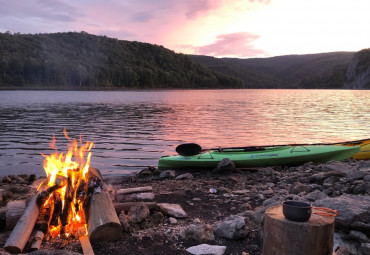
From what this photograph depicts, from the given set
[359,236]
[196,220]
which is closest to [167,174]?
[196,220]

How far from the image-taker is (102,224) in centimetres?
511

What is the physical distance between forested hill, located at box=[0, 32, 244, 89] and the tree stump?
396 ft

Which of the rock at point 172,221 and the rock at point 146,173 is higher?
the rock at point 172,221

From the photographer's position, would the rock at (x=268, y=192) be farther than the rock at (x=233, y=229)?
Yes

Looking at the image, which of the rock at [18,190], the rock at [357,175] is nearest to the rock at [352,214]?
the rock at [357,175]

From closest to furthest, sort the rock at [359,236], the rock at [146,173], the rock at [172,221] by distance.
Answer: the rock at [359,236] < the rock at [172,221] < the rock at [146,173]

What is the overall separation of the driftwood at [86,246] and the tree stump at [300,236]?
8.02 feet

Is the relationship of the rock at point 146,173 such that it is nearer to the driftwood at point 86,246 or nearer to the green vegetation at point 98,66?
the driftwood at point 86,246

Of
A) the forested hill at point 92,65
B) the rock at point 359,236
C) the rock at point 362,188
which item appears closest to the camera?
the rock at point 359,236

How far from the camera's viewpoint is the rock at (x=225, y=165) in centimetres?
1141

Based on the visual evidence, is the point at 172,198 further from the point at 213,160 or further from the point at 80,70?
the point at 80,70

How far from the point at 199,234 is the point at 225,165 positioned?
631cm

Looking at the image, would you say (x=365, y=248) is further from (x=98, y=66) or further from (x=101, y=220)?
(x=98, y=66)

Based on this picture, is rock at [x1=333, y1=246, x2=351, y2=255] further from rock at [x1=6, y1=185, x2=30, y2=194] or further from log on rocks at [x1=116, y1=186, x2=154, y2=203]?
rock at [x1=6, y1=185, x2=30, y2=194]
